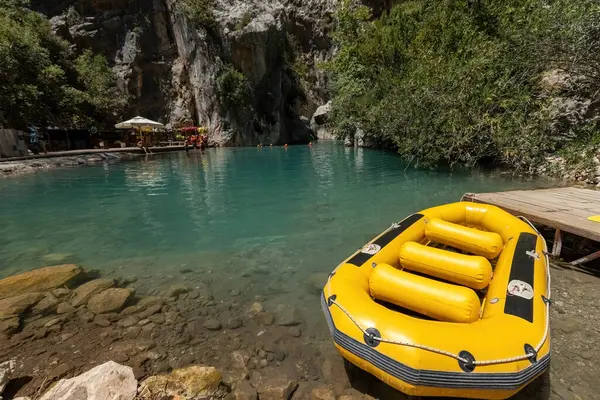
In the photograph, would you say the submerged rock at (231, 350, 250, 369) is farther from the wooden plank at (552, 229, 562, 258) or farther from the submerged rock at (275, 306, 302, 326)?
the wooden plank at (552, 229, 562, 258)

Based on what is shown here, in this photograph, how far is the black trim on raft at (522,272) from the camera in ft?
7.95

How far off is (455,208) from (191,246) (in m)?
4.68

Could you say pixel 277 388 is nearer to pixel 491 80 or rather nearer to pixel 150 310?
pixel 150 310

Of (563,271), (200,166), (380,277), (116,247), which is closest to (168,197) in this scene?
(116,247)

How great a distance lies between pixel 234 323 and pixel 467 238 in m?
2.98

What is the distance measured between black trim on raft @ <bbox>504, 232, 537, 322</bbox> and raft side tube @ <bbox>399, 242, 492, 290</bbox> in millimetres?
237

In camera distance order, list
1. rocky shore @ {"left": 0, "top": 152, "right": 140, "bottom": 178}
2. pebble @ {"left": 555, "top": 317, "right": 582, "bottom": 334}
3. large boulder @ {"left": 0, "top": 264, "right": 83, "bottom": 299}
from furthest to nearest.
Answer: rocky shore @ {"left": 0, "top": 152, "right": 140, "bottom": 178} → large boulder @ {"left": 0, "top": 264, "right": 83, "bottom": 299} → pebble @ {"left": 555, "top": 317, "right": 582, "bottom": 334}

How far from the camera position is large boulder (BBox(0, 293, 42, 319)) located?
146 inches

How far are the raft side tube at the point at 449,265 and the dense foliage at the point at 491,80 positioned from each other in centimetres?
892

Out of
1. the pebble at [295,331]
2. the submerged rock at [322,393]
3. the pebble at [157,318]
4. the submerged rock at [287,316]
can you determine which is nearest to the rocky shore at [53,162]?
the pebble at [157,318]

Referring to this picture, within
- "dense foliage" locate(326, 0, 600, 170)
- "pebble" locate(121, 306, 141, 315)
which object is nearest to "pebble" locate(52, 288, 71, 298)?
"pebble" locate(121, 306, 141, 315)

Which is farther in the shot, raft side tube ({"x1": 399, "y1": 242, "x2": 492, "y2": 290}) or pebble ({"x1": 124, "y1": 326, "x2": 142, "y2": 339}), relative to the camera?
pebble ({"x1": 124, "y1": 326, "x2": 142, "y2": 339})

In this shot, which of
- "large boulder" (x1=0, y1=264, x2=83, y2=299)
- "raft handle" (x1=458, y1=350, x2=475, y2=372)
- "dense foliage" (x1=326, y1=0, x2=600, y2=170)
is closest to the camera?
"raft handle" (x1=458, y1=350, x2=475, y2=372)

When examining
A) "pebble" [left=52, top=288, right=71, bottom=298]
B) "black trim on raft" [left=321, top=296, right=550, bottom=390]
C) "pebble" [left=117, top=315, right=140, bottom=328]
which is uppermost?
"black trim on raft" [left=321, top=296, right=550, bottom=390]
